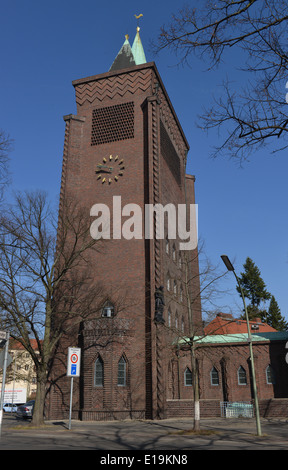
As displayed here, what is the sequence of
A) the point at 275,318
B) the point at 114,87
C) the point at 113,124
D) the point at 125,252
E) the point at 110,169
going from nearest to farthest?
the point at 125,252, the point at 110,169, the point at 113,124, the point at 114,87, the point at 275,318

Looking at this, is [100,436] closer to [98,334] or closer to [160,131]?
[98,334]

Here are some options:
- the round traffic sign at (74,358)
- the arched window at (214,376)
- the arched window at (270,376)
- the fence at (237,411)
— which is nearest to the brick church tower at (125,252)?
the arched window at (214,376)

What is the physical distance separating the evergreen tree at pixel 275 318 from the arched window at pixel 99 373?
128 ft

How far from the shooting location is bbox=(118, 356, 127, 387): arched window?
2552 cm

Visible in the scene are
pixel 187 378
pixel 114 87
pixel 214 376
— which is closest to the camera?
pixel 214 376

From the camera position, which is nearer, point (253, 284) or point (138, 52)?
point (138, 52)

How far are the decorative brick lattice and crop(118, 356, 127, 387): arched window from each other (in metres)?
17.1

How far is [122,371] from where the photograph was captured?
84.7 ft

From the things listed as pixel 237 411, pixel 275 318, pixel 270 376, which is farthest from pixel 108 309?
pixel 275 318

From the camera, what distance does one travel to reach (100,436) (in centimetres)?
1584

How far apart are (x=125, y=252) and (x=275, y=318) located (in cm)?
3764

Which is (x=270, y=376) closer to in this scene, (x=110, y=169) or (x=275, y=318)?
(x=110, y=169)
